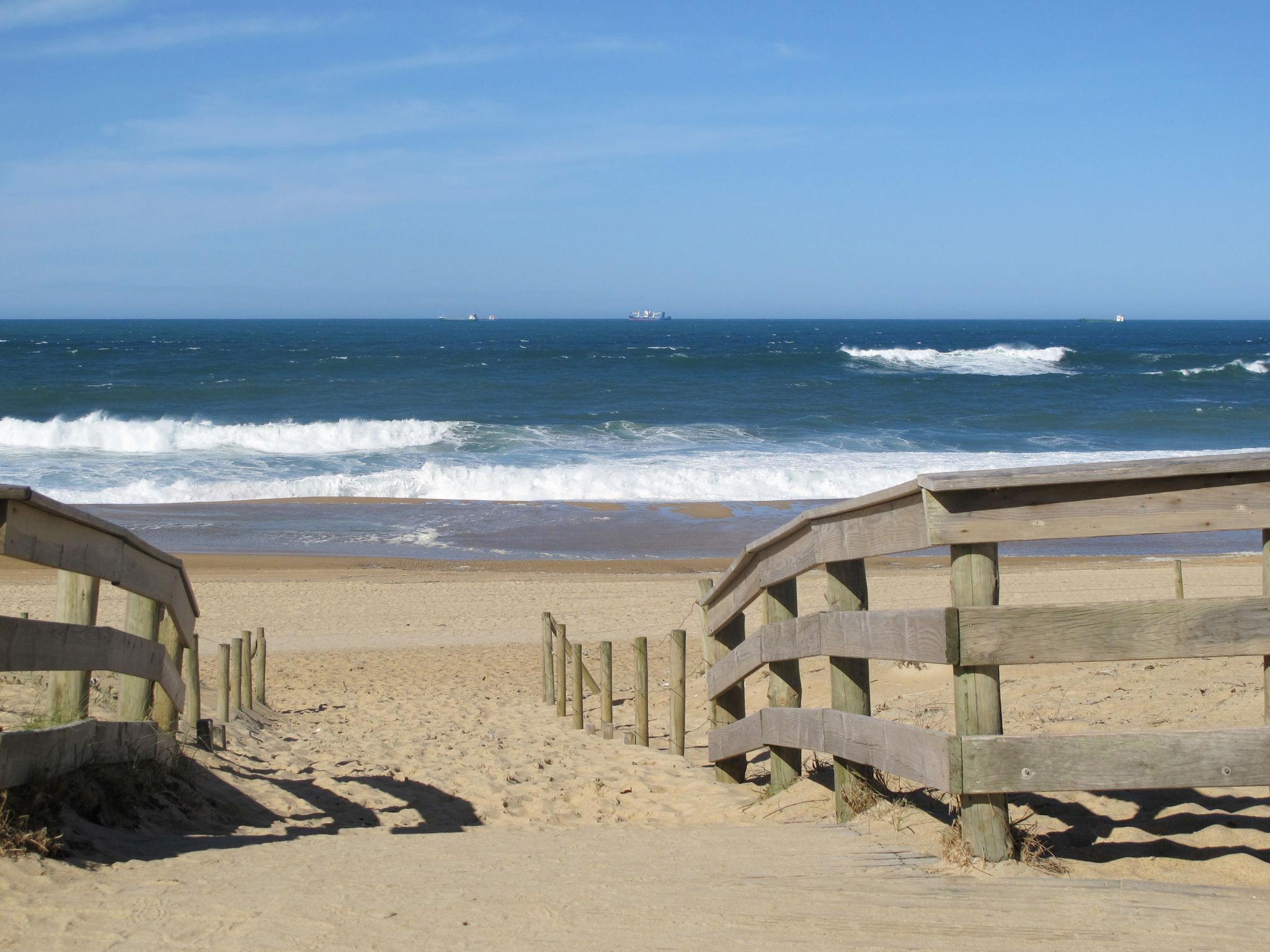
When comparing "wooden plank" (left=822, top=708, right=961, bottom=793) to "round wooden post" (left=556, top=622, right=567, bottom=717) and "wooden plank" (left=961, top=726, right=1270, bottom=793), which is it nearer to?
"wooden plank" (left=961, top=726, right=1270, bottom=793)

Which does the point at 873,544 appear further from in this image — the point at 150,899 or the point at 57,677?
the point at 57,677

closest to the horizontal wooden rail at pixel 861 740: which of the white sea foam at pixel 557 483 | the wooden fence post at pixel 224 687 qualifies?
the wooden fence post at pixel 224 687

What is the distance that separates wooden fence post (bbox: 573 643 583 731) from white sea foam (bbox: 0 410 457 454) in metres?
29.1

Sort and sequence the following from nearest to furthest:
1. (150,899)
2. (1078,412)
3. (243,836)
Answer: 1. (150,899)
2. (243,836)
3. (1078,412)

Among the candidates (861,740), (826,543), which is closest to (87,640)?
(826,543)

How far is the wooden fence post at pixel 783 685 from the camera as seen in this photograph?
17.8 ft

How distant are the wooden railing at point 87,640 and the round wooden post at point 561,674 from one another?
3962mm

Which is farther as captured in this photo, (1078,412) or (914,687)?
(1078,412)

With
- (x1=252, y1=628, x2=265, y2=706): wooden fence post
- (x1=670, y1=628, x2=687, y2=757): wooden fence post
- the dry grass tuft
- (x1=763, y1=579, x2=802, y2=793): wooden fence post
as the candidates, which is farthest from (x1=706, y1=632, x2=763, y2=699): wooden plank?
(x1=252, y1=628, x2=265, y2=706): wooden fence post

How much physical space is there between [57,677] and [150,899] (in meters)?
1.78

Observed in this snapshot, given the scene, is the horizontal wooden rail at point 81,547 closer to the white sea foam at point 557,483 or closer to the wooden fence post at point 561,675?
the wooden fence post at point 561,675

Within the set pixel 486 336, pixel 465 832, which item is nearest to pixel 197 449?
pixel 465 832

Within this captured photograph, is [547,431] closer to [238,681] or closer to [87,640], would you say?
[238,681]

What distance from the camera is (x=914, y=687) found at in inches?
350
